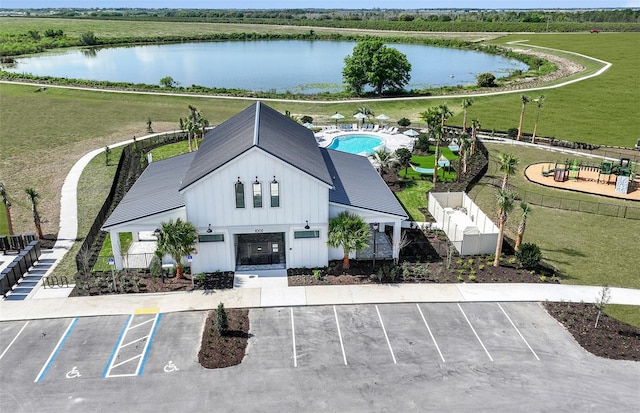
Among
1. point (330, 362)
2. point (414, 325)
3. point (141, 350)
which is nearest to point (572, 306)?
point (414, 325)

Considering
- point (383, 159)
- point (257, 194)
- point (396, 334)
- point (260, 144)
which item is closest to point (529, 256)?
point (396, 334)

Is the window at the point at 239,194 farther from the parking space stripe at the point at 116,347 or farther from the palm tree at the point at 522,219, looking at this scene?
the palm tree at the point at 522,219

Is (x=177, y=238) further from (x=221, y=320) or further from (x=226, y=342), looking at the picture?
(x=226, y=342)

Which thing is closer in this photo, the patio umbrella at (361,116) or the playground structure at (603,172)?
the playground structure at (603,172)

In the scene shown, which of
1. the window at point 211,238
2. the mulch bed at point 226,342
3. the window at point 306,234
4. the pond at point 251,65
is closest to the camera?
the mulch bed at point 226,342

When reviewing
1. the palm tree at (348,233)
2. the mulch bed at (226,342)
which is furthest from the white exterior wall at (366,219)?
the mulch bed at (226,342)

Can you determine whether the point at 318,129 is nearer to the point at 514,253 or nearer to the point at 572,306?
the point at 514,253
